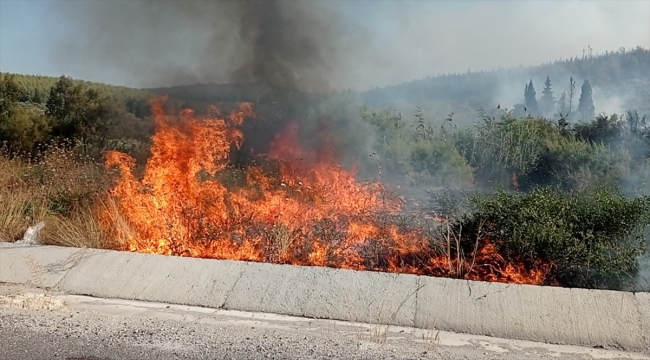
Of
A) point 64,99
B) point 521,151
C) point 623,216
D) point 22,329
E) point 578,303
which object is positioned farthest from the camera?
point 64,99

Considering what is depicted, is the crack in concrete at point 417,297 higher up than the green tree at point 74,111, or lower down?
lower down

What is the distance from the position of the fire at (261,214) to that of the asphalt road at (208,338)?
1459 mm

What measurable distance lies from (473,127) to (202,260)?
318 inches

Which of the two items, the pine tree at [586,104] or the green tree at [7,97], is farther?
the pine tree at [586,104]

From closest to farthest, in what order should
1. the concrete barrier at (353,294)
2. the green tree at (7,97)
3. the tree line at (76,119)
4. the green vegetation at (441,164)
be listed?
the concrete barrier at (353,294) → the green vegetation at (441,164) → the tree line at (76,119) → the green tree at (7,97)

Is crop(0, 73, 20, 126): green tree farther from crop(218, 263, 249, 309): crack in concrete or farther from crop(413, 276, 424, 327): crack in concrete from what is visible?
crop(413, 276, 424, 327): crack in concrete

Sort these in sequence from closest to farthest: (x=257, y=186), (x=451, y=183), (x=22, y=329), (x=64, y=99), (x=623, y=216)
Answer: (x=22, y=329), (x=623, y=216), (x=257, y=186), (x=451, y=183), (x=64, y=99)

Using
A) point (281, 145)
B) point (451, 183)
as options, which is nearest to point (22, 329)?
point (281, 145)

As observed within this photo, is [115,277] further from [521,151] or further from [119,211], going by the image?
[521,151]

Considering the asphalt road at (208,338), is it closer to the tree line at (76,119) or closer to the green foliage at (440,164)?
the green foliage at (440,164)

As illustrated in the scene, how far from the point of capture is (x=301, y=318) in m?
5.77

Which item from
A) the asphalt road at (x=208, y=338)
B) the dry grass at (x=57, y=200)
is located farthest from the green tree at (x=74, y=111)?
the asphalt road at (x=208, y=338)

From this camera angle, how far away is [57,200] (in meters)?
8.87

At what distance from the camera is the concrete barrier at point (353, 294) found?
5.33m
